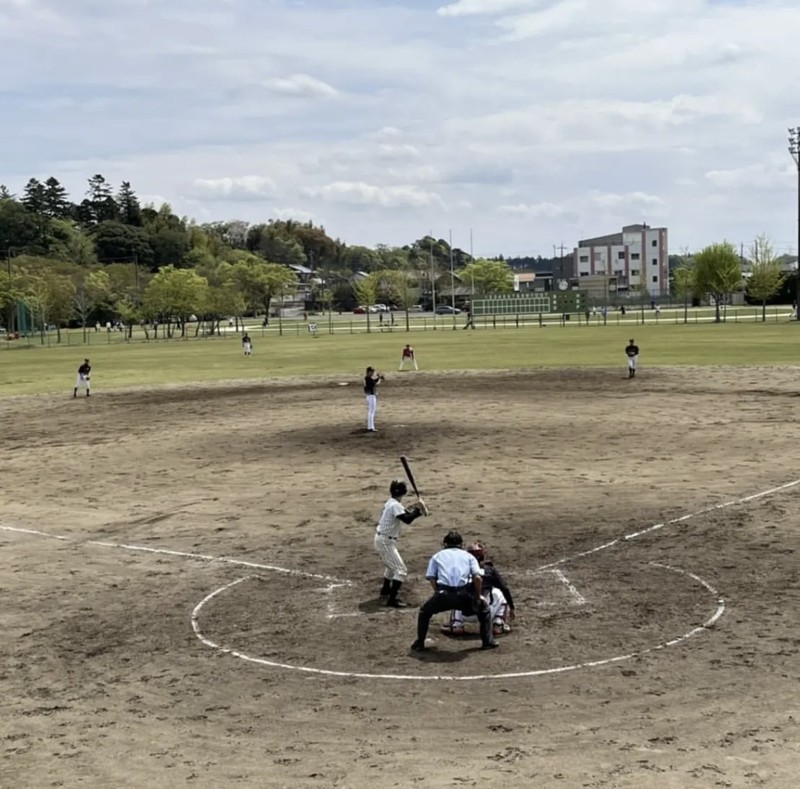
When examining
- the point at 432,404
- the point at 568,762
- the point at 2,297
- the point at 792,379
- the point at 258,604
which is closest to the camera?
the point at 568,762

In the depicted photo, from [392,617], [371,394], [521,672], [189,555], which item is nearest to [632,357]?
[371,394]

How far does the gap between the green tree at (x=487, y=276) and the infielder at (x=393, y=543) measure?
157 m

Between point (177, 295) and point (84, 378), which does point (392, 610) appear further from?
point (177, 295)

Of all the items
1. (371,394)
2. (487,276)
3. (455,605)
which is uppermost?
(487,276)

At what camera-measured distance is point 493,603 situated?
1246 centimetres

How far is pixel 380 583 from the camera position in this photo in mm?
14609

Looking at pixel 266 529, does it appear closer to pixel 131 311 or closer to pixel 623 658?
pixel 623 658

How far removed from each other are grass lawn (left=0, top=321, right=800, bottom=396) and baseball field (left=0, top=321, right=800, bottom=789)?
19.0m

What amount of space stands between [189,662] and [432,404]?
24.7m

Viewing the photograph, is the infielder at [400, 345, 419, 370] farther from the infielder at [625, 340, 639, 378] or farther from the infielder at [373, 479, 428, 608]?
the infielder at [373, 479, 428, 608]

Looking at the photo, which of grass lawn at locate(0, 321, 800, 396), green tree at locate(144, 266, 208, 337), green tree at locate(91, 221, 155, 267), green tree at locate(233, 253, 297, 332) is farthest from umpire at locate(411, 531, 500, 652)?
green tree at locate(91, 221, 155, 267)

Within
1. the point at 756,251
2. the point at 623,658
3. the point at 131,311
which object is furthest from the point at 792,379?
the point at 131,311

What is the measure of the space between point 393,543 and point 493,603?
190 centimetres

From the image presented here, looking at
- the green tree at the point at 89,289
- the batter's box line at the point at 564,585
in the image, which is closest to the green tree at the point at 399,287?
the green tree at the point at 89,289
